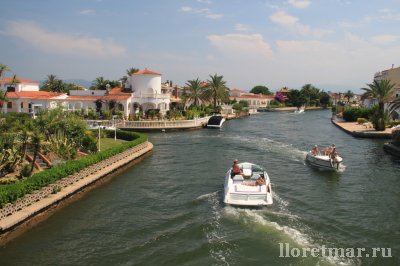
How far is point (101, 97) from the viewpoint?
7006 cm

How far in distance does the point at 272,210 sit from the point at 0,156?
1659 centimetres

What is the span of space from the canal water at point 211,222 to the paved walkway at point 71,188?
0.73 metres

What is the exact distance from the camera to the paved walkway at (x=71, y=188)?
55.7ft

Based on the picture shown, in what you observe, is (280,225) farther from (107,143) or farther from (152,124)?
(152,124)

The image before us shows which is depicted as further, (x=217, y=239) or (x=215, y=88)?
(x=215, y=88)

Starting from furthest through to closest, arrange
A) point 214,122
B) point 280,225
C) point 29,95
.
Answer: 1. point 214,122
2. point 29,95
3. point 280,225

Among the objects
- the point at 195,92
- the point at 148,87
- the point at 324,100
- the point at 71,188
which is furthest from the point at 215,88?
the point at 324,100

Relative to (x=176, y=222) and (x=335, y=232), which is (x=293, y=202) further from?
(x=176, y=222)

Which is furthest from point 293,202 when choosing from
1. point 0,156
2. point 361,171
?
point 0,156

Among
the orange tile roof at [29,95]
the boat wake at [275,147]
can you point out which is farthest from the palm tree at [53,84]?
the boat wake at [275,147]

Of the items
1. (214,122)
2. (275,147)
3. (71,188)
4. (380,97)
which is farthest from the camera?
(214,122)

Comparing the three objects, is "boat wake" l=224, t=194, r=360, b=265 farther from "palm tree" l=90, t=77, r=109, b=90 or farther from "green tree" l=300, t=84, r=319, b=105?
"green tree" l=300, t=84, r=319, b=105

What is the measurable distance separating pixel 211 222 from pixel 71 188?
9.13 meters

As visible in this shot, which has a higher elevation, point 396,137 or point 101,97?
point 101,97
